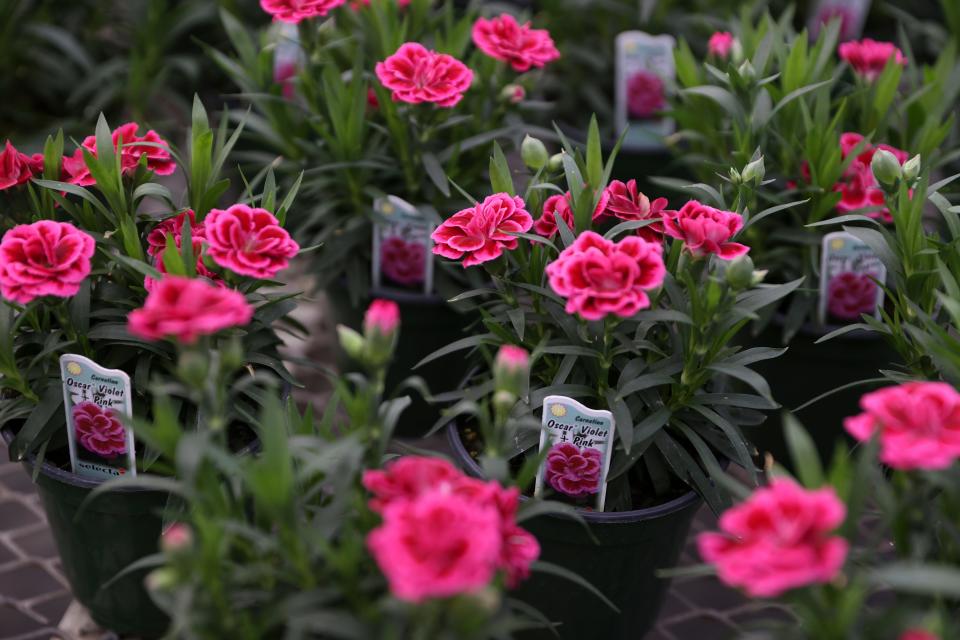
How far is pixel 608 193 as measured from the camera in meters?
1.63

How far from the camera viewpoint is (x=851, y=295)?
2000 millimetres

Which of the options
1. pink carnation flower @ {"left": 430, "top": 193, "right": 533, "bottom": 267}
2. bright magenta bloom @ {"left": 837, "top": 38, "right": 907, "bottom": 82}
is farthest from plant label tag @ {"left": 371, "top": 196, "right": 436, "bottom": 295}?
bright magenta bloom @ {"left": 837, "top": 38, "right": 907, "bottom": 82}

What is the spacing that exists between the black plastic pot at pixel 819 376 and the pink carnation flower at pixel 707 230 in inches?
23.4

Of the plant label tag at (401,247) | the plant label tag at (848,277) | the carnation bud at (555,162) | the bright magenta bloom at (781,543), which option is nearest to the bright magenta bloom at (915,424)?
the bright magenta bloom at (781,543)

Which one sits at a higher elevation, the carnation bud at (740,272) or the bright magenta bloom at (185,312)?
the bright magenta bloom at (185,312)

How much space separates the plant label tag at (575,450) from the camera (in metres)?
1.50

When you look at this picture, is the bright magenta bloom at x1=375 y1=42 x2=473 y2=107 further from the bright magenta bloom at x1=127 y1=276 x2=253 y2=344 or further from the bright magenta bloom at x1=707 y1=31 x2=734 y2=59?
the bright magenta bloom at x1=127 y1=276 x2=253 y2=344

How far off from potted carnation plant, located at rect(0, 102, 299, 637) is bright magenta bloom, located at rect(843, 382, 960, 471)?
75cm

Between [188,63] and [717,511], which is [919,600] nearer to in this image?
[717,511]

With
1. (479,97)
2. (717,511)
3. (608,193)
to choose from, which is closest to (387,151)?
(479,97)

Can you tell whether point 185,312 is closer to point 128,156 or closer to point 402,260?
point 128,156

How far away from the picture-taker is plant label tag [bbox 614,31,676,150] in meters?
2.60

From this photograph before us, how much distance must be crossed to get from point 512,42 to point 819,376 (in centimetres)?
85

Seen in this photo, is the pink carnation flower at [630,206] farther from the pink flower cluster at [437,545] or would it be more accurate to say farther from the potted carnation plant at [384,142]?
the pink flower cluster at [437,545]
